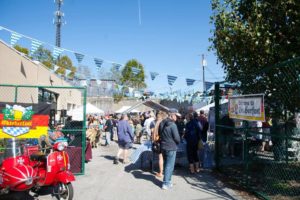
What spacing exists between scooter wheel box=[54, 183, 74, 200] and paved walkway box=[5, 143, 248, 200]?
361 millimetres

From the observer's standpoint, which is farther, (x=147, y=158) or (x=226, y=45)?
(x=147, y=158)

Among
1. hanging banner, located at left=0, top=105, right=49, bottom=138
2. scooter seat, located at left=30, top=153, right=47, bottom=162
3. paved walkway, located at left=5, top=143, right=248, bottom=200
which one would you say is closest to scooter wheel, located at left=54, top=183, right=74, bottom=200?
paved walkway, located at left=5, top=143, right=248, bottom=200

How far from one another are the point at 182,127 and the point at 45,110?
6.68 metres

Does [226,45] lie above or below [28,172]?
above

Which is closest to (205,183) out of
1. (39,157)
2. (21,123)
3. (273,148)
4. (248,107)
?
(273,148)

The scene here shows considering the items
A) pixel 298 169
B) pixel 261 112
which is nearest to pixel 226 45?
pixel 261 112

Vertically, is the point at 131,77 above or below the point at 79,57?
above

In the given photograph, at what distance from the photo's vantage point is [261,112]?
6176 mm

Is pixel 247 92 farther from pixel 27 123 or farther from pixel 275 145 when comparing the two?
pixel 27 123

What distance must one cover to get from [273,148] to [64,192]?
5.28 meters

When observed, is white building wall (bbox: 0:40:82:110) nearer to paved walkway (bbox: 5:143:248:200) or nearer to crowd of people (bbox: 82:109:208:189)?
crowd of people (bbox: 82:109:208:189)

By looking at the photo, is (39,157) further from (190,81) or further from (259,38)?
(190,81)

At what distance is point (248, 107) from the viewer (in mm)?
6812

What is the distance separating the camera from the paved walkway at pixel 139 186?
6.51 meters
